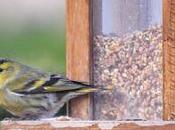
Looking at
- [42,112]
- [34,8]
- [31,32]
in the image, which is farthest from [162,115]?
[34,8]

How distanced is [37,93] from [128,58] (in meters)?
0.53

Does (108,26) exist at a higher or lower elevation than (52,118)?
higher

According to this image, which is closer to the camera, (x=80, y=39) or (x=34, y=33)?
(x=80, y=39)

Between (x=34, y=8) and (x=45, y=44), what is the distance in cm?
196

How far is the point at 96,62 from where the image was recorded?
5984mm

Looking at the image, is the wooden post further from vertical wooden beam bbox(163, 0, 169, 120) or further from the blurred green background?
the blurred green background

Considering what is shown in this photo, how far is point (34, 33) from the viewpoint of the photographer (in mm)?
11133

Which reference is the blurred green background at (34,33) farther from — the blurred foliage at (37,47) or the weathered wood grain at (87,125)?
the weathered wood grain at (87,125)

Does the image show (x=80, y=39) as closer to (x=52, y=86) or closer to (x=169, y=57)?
(x=52, y=86)

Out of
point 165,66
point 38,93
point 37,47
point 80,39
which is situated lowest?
point 37,47

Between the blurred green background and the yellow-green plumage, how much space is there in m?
1.87

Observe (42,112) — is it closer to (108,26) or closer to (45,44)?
(108,26)

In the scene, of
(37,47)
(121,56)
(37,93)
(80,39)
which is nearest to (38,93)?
(37,93)

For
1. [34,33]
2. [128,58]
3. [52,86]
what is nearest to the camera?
[128,58]
